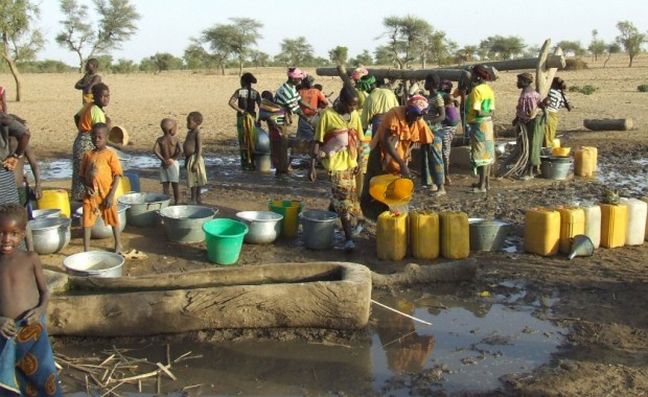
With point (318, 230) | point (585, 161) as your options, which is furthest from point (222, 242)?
point (585, 161)

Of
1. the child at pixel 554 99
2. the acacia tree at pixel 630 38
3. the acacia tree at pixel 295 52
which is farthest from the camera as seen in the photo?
the acacia tree at pixel 295 52

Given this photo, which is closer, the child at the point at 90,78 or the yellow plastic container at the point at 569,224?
the yellow plastic container at the point at 569,224

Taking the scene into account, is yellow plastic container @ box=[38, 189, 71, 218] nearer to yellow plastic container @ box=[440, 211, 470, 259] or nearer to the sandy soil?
the sandy soil

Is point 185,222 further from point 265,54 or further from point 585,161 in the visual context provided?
point 265,54

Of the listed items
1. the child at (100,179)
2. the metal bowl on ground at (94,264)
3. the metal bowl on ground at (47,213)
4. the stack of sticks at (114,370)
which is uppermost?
the child at (100,179)

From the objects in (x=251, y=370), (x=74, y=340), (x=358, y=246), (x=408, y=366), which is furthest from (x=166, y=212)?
(x=408, y=366)

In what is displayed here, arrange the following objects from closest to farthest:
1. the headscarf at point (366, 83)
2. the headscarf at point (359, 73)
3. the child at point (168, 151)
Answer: the child at point (168, 151) → the headscarf at point (359, 73) → the headscarf at point (366, 83)

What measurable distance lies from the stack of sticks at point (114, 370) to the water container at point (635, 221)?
4.60 m

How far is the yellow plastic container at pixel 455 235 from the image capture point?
6.32m

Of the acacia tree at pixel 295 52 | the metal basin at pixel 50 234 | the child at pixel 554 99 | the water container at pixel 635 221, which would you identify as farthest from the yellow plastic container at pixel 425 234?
the acacia tree at pixel 295 52

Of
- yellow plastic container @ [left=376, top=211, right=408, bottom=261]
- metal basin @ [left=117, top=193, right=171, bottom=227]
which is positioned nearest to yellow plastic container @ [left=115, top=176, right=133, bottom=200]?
metal basin @ [left=117, top=193, right=171, bottom=227]

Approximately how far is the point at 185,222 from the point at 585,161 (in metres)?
6.89

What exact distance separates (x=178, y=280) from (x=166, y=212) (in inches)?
79.7

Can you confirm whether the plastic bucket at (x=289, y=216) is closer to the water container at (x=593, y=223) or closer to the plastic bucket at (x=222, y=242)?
the plastic bucket at (x=222, y=242)
